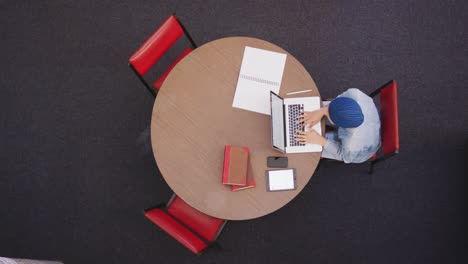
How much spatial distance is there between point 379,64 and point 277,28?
0.87 meters

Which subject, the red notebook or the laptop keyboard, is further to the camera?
the laptop keyboard

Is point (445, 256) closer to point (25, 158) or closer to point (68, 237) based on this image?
point (68, 237)

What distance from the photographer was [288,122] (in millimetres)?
1957

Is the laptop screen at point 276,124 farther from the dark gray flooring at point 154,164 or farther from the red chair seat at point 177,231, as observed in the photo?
the dark gray flooring at point 154,164

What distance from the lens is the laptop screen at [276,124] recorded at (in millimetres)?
1871

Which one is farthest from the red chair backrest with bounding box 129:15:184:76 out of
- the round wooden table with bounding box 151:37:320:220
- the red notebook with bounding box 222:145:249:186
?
the red notebook with bounding box 222:145:249:186

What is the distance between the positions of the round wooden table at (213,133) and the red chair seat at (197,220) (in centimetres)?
27

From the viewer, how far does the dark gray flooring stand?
2.57 metres

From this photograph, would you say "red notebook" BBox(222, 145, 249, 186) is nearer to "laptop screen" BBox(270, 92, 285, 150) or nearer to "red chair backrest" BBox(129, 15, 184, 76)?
"laptop screen" BBox(270, 92, 285, 150)

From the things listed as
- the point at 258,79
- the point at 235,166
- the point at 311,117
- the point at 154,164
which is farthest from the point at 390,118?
the point at 154,164

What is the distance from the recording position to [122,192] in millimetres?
2635

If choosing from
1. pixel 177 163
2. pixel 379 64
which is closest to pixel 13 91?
pixel 177 163

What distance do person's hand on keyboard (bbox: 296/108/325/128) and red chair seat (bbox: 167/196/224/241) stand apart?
2.62 feet

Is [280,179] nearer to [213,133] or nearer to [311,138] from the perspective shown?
[311,138]
